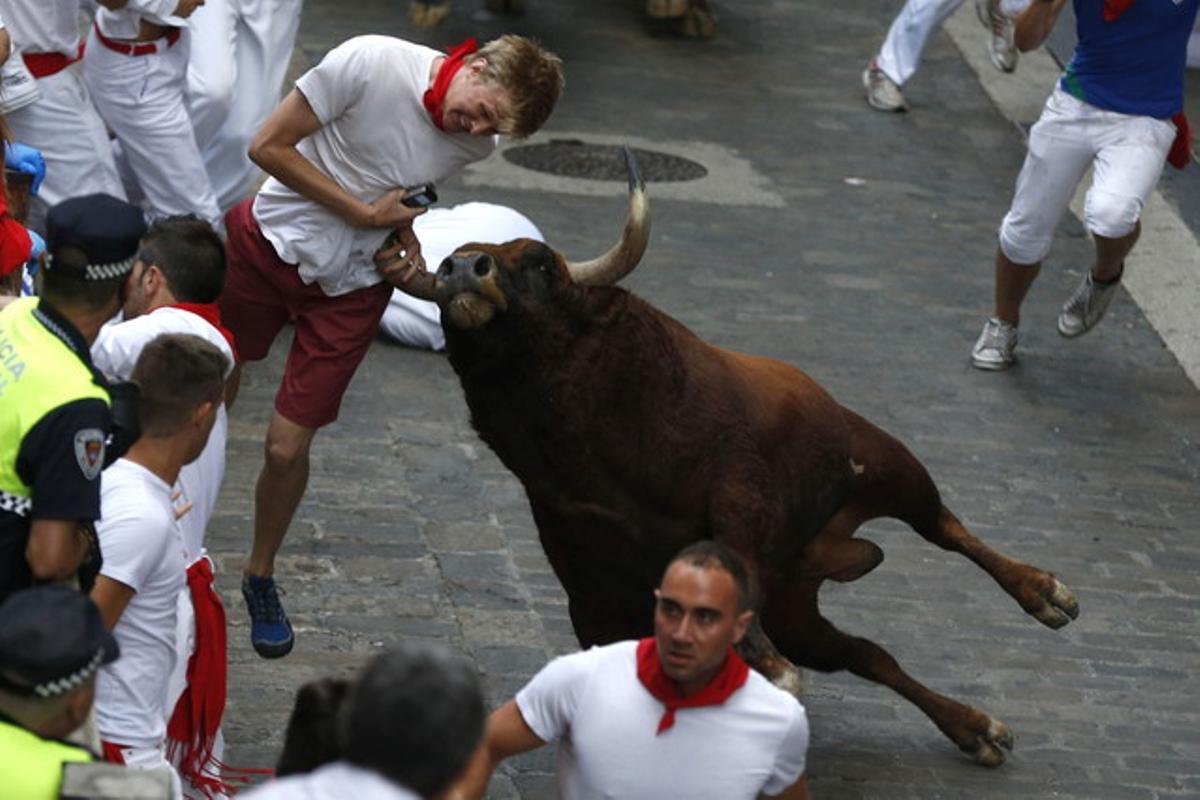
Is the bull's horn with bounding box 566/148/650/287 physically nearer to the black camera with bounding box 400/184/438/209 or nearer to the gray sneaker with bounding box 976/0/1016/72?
the black camera with bounding box 400/184/438/209

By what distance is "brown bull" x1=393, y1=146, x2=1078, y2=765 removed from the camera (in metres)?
6.28

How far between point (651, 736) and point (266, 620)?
2757mm

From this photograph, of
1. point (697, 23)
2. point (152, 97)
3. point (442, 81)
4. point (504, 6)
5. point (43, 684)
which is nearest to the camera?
point (43, 684)

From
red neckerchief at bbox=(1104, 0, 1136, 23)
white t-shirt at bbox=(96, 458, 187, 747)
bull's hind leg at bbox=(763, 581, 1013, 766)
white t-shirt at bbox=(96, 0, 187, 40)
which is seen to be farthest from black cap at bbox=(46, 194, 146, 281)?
red neckerchief at bbox=(1104, 0, 1136, 23)

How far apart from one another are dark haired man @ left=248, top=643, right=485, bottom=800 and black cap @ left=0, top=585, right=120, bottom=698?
2.25 ft

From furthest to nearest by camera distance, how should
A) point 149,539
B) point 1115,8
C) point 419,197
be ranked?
point 1115,8
point 419,197
point 149,539

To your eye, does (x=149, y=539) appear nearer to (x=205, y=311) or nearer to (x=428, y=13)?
(x=205, y=311)

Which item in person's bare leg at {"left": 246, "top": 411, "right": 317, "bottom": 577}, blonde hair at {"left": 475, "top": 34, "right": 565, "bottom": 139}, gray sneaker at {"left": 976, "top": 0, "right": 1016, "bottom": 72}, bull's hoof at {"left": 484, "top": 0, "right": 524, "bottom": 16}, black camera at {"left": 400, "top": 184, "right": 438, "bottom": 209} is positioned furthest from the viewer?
bull's hoof at {"left": 484, "top": 0, "right": 524, "bottom": 16}

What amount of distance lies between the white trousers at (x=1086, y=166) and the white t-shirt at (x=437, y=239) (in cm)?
236

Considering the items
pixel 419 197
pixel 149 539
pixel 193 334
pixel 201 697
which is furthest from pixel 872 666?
pixel 149 539

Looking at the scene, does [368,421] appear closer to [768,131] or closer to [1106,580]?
[1106,580]

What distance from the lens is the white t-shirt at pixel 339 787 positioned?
3.51m

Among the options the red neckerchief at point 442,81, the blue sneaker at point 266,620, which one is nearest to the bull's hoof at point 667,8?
the blue sneaker at point 266,620

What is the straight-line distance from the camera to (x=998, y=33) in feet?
48.8
